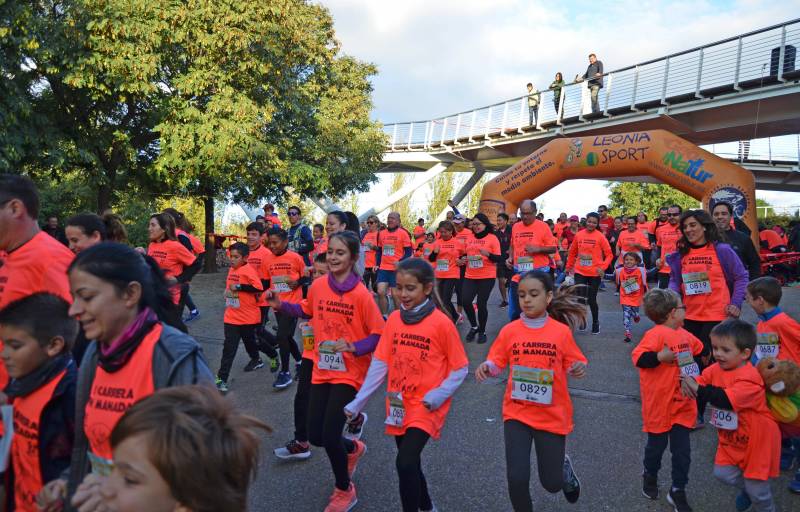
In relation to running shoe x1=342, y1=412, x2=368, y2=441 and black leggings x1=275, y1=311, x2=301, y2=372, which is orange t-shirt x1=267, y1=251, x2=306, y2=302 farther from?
running shoe x1=342, y1=412, x2=368, y2=441

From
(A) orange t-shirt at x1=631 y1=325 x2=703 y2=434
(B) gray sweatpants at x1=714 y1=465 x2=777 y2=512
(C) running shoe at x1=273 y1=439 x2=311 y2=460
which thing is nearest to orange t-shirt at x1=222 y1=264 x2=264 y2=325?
(C) running shoe at x1=273 y1=439 x2=311 y2=460

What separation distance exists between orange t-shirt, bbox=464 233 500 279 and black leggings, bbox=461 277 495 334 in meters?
0.09

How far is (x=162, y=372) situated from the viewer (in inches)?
80.6

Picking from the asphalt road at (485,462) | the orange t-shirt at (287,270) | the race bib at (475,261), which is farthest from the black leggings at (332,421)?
the race bib at (475,261)

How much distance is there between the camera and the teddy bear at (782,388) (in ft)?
11.7

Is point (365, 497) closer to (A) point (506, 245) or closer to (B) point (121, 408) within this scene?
(B) point (121, 408)

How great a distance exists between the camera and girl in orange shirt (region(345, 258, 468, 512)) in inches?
134

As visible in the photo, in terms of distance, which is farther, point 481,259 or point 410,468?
point 481,259

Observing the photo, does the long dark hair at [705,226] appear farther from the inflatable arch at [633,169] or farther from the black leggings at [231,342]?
the inflatable arch at [633,169]

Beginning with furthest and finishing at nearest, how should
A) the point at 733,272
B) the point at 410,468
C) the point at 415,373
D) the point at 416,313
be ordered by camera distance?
1. the point at 733,272
2. the point at 416,313
3. the point at 415,373
4. the point at 410,468

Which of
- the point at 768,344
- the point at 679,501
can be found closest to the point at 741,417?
the point at 679,501

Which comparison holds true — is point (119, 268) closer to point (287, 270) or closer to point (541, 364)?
point (541, 364)

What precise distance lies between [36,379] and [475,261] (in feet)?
25.1

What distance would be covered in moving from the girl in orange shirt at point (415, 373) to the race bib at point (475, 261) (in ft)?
18.6
